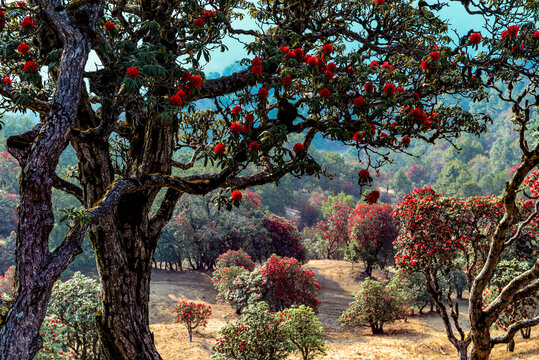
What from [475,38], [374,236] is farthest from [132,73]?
[374,236]

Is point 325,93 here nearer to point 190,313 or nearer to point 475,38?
point 475,38

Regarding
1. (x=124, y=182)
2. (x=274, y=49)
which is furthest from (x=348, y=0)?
(x=124, y=182)

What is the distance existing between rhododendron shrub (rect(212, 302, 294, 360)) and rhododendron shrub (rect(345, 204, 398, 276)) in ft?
52.6

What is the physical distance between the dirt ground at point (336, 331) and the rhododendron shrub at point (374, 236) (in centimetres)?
224

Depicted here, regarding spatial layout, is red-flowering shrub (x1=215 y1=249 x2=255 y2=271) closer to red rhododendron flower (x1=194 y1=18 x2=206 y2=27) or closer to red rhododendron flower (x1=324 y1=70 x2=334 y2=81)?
red rhododendron flower (x1=194 y1=18 x2=206 y2=27)

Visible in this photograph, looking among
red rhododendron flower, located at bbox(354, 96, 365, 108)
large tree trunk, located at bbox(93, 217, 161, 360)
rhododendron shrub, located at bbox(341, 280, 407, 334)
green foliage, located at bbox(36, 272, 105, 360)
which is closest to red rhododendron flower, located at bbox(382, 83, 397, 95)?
red rhododendron flower, located at bbox(354, 96, 365, 108)

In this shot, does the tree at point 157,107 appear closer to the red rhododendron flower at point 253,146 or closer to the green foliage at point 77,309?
the red rhododendron flower at point 253,146

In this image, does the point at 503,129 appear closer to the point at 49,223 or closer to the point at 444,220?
the point at 444,220

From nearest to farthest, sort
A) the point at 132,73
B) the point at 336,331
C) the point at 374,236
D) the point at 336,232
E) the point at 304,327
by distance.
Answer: the point at 132,73 < the point at 304,327 < the point at 336,331 < the point at 374,236 < the point at 336,232

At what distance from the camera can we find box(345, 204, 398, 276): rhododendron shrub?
2320 centimetres


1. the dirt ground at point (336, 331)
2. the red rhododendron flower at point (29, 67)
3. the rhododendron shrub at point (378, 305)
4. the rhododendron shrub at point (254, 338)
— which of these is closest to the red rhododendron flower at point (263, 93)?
the red rhododendron flower at point (29, 67)

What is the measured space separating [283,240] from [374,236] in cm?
631

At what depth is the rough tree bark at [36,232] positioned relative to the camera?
254 cm

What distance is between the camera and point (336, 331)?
16.2m
